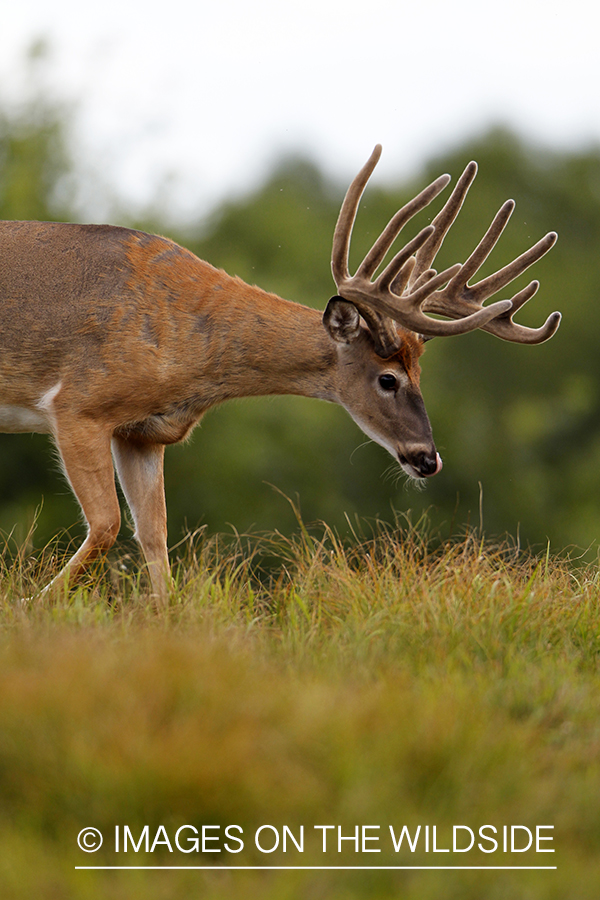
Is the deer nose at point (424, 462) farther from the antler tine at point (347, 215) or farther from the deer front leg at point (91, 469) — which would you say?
the deer front leg at point (91, 469)

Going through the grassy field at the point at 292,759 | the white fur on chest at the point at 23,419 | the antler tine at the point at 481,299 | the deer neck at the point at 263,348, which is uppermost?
the antler tine at the point at 481,299

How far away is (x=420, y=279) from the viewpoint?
22.0 feet

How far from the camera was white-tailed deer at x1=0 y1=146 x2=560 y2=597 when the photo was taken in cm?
624

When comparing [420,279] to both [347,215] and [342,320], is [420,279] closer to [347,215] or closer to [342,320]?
[342,320]

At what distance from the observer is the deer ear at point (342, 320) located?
6324 millimetres

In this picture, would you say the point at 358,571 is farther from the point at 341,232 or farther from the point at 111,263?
the point at 111,263

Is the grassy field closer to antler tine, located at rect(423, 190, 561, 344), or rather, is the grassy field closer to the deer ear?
the deer ear

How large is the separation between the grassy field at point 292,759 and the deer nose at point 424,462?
1.75m

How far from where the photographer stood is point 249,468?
19.8 meters

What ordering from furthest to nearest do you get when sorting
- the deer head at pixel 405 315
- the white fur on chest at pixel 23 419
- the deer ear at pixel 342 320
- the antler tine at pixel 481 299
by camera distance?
1. the antler tine at pixel 481 299
2. the white fur on chest at pixel 23 419
3. the deer ear at pixel 342 320
4. the deer head at pixel 405 315

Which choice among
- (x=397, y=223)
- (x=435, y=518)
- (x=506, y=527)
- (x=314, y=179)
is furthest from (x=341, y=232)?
(x=314, y=179)

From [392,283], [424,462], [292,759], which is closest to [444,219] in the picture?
[392,283]

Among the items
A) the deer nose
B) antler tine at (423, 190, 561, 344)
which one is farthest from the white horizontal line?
antler tine at (423, 190, 561, 344)

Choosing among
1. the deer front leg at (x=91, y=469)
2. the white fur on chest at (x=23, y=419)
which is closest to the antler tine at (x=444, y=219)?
the deer front leg at (x=91, y=469)
